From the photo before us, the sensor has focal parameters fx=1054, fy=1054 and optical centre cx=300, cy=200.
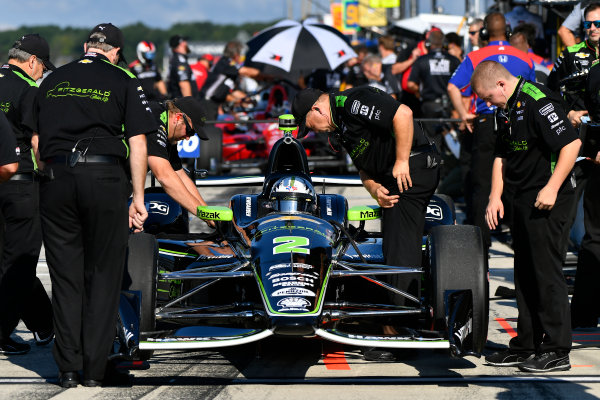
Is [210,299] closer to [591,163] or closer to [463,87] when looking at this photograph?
[591,163]

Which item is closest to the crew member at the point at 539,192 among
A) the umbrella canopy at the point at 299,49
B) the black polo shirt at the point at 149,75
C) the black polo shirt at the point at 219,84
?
the black polo shirt at the point at 149,75

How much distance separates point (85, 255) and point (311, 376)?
5.01 feet

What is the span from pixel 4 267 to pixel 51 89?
5.59 feet

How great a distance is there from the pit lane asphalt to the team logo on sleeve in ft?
5.23

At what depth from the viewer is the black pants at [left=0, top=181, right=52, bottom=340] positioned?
23.8ft

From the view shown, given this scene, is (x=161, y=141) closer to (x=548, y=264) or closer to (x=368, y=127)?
(x=368, y=127)

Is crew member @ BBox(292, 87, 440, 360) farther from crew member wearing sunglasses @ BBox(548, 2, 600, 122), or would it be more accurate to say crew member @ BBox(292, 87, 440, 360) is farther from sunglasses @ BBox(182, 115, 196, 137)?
crew member wearing sunglasses @ BBox(548, 2, 600, 122)

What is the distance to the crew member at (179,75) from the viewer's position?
738 inches

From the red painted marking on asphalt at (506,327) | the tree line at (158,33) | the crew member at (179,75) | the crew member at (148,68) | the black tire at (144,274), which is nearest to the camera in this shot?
the black tire at (144,274)

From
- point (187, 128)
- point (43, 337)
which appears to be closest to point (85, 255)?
point (43, 337)

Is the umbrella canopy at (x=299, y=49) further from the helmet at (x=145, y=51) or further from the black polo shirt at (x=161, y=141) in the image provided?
the black polo shirt at (x=161, y=141)

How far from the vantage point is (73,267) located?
20.2 feet

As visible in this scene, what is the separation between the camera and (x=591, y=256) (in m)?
7.71

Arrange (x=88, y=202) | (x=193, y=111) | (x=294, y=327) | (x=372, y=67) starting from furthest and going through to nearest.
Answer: (x=372, y=67) → (x=193, y=111) → (x=88, y=202) → (x=294, y=327)
